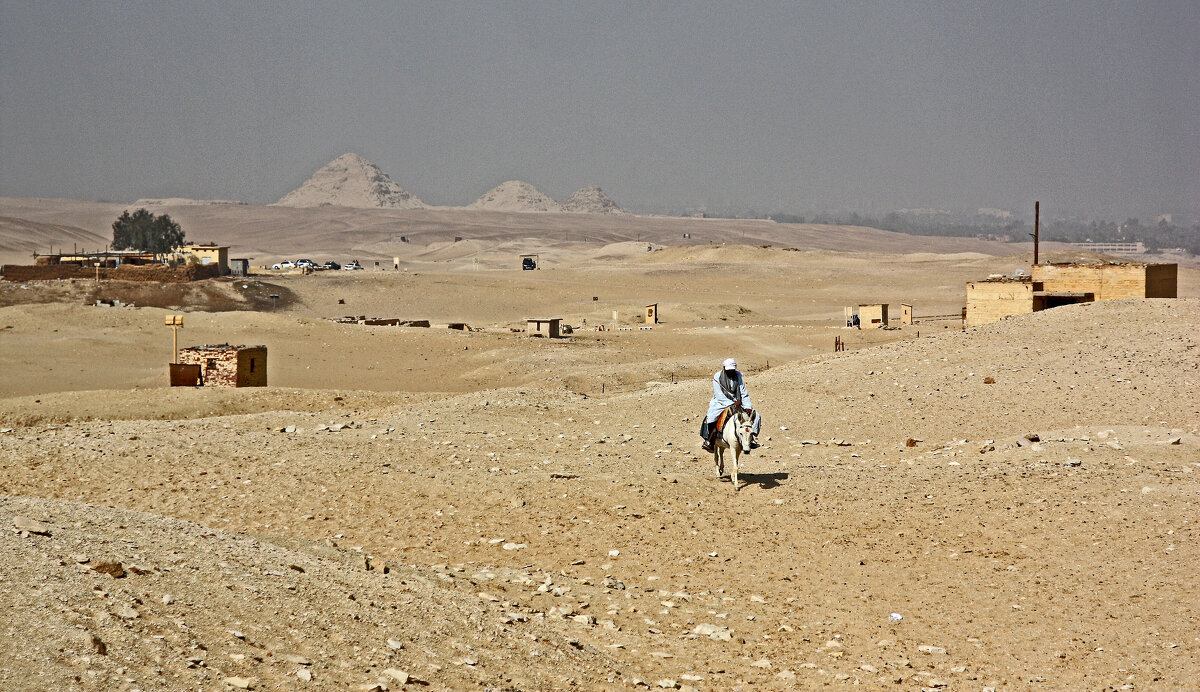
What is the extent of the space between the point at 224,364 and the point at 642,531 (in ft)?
52.0

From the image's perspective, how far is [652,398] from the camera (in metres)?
20.4

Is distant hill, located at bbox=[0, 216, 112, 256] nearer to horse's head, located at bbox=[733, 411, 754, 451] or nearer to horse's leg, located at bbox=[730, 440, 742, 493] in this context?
horse's leg, located at bbox=[730, 440, 742, 493]

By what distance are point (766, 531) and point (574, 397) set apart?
30.2 feet

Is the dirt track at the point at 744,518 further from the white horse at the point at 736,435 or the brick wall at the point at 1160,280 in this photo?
the brick wall at the point at 1160,280

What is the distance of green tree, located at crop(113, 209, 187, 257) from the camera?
99.2m

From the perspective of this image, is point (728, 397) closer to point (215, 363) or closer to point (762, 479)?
point (762, 479)

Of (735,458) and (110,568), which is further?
(735,458)

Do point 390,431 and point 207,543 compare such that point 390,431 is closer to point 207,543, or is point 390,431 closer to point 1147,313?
Answer: point 207,543

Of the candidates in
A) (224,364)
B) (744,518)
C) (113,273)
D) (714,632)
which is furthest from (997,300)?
(113,273)

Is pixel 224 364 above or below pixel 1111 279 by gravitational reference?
below

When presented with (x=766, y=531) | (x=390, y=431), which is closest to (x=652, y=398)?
(x=390, y=431)

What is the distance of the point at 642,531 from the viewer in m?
11.6

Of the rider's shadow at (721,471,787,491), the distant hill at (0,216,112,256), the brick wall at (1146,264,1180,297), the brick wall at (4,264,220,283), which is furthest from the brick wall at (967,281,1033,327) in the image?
the distant hill at (0,216,112,256)

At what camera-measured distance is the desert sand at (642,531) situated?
720 centimetres
